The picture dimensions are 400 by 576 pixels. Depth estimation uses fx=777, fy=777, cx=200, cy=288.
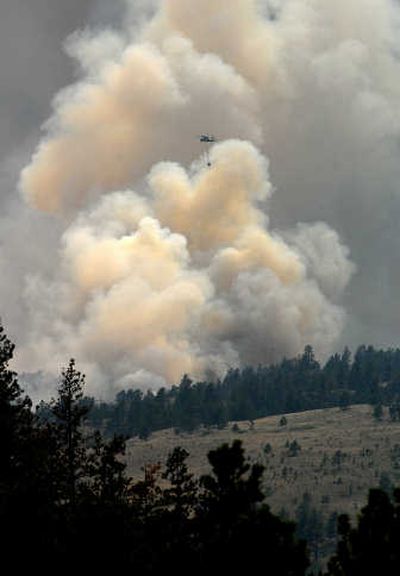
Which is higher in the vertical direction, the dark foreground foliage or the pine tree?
the pine tree

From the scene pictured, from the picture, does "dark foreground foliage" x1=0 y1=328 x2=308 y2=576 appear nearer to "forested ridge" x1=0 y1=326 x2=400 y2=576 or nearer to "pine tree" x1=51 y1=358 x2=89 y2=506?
"forested ridge" x1=0 y1=326 x2=400 y2=576

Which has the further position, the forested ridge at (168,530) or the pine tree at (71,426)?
the pine tree at (71,426)

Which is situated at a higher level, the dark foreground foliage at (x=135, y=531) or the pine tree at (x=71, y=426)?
the pine tree at (x=71, y=426)

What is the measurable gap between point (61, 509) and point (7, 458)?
1814 centimetres

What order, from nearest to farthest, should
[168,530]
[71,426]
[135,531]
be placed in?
[135,531] → [168,530] → [71,426]

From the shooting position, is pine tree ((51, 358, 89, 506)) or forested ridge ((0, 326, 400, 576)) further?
pine tree ((51, 358, 89, 506))

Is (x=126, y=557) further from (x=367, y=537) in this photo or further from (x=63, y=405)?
(x=63, y=405)

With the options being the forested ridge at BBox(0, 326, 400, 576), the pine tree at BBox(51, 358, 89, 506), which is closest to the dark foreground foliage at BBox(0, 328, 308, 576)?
the forested ridge at BBox(0, 326, 400, 576)

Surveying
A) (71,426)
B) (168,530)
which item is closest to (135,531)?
(168,530)

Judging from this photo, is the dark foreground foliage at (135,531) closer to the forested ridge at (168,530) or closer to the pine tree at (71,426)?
the forested ridge at (168,530)

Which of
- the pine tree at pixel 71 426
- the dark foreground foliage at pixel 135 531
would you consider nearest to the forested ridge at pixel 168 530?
the dark foreground foliage at pixel 135 531

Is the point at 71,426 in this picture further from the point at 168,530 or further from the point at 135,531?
the point at 135,531

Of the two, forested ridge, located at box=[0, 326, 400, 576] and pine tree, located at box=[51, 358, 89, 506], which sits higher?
pine tree, located at box=[51, 358, 89, 506]

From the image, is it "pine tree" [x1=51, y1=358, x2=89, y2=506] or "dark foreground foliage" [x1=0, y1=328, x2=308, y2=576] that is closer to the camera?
"dark foreground foliage" [x1=0, y1=328, x2=308, y2=576]
